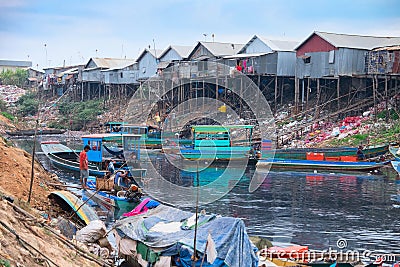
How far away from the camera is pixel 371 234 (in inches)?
499

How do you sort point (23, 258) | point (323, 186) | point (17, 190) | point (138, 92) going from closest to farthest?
point (23, 258) < point (17, 190) < point (323, 186) < point (138, 92)

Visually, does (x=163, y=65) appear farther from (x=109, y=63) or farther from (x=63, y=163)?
(x=63, y=163)

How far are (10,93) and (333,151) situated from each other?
38.2m

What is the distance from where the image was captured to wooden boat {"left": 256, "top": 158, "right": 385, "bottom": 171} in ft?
69.1

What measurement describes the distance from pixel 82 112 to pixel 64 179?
22.0 metres

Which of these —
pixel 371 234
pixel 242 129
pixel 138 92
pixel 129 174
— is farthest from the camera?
pixel 138 92

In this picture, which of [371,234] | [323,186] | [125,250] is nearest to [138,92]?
[323,186]

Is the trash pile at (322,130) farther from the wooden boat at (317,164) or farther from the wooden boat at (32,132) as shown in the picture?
the wooden boat at (32,132)

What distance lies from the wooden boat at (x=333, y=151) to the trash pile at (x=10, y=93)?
32.1m

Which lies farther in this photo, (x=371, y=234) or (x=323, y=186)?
(x=323, y=186)

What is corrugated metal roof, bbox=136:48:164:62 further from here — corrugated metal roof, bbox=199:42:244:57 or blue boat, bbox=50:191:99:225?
blue boat, bbox=50:191:99:225

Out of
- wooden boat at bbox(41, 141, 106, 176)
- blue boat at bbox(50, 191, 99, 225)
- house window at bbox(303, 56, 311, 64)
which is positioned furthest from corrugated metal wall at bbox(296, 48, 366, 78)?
blue boat at bbox(50, 191, 99, 225)

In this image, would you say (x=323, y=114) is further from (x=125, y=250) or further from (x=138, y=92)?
(x=125, y=250)

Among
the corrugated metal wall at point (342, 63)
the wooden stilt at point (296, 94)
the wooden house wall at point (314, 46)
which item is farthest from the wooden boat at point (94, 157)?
the wooden house wall at point (314, 46)
